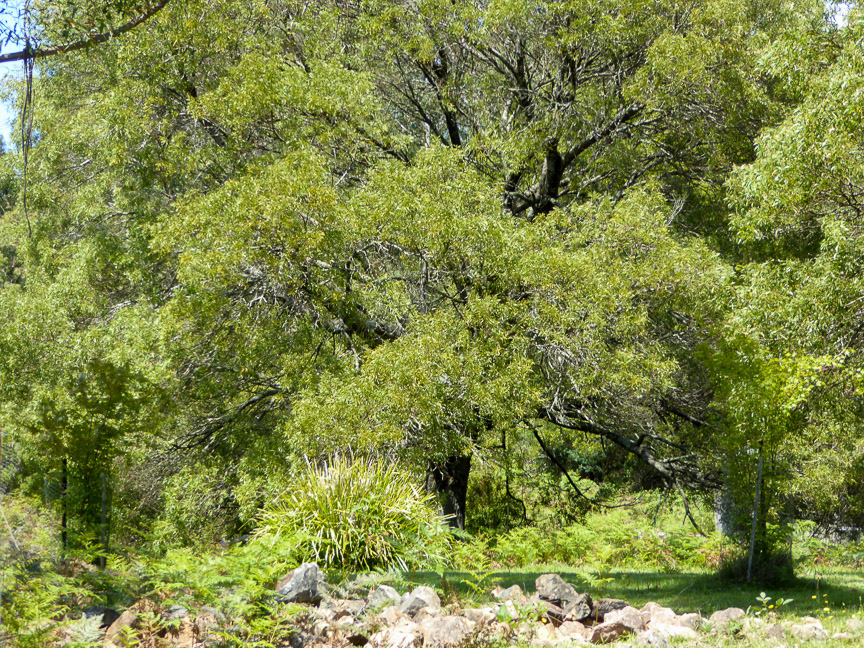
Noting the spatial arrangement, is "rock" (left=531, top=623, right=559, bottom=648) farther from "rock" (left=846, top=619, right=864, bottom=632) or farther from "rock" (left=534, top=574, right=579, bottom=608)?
"rock" (left=846, top=619, right=864, bottom=632)

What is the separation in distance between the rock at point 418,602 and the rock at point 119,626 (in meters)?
1.95

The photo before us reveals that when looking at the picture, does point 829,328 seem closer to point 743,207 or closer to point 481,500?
point 743,207

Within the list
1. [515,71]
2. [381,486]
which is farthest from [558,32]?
[381,486]

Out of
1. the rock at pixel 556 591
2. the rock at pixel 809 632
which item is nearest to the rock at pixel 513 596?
the rock at pixel 556 591

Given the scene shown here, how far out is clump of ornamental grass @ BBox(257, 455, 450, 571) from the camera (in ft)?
23.8

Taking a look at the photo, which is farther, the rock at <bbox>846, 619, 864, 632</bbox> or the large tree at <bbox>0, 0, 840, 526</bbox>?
the large tree at <bbox>0, 0, 840, 526</bbox>

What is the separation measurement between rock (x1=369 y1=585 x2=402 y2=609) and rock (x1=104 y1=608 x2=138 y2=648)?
1761 mm

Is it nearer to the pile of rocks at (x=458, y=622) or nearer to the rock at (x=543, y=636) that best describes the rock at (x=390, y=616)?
the pile of rocks at (x=458, y=622)

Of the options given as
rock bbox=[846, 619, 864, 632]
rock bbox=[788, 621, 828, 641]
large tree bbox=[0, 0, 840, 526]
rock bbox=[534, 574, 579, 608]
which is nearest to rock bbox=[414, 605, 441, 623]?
rock bbox=[534, 574, 579, 608]

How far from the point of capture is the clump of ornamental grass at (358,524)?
7.24 meters

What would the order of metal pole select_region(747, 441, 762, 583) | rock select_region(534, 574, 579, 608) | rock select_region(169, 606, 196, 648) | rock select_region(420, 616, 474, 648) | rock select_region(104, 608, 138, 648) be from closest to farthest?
rock select_region(104, 608, 138, 648), rock select_region(169, 606, 196, 648), rock select_region(420, 616, 474, 648), rock select_region(534, 574, 579, 608), metal pole select_region(747, 441, 762, 583)

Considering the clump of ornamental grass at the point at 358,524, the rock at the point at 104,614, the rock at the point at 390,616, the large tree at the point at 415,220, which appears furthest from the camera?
the large tree at the point at 415,220

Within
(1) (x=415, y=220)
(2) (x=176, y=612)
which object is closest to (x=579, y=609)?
(2) (x=176, y=612)

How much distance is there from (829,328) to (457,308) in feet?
14.9
